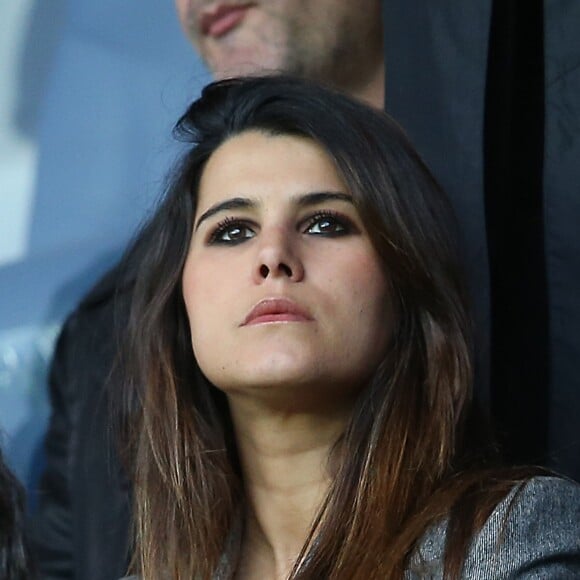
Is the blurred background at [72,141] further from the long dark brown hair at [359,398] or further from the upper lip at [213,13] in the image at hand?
the long dark brown hair at [359,398]

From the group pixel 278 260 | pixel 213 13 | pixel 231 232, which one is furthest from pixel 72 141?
pixel 278 260

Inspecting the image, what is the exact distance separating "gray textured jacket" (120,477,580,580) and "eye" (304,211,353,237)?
1.36 feet

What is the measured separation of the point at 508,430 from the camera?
2.34 meters

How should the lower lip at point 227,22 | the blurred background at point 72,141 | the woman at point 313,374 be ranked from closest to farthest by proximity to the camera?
the woman at point 313,374, the lower lip at point 227,22, the blurred background at point 72,141

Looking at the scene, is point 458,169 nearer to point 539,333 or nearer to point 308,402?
point 539,333

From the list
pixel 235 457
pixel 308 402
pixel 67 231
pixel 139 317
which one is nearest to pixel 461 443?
pixel 308 402

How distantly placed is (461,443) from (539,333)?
33 centimetres

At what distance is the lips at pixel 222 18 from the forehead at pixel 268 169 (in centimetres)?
52

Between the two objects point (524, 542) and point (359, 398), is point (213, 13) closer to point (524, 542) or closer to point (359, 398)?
point (359, 398)

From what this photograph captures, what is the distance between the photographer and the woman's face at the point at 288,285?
202cm

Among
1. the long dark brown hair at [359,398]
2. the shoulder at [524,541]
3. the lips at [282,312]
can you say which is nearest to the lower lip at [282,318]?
the lips at [282,312]

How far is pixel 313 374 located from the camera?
6.63ft

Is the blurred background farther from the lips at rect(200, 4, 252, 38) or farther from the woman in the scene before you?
the woman

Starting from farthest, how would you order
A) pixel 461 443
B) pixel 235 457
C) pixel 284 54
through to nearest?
pixel 284 54
pixel 235 457
pixel 461 443
